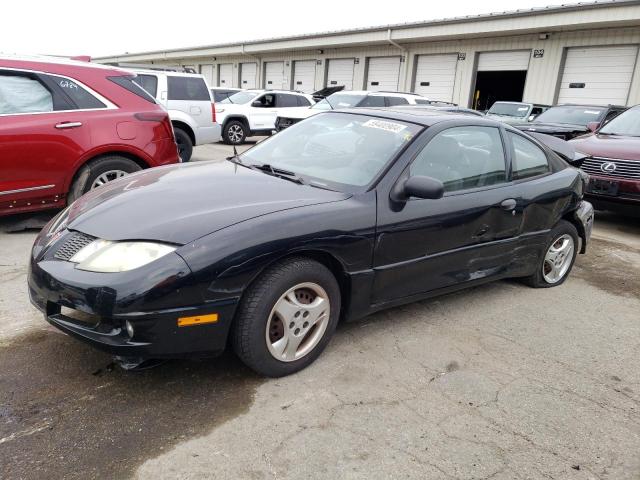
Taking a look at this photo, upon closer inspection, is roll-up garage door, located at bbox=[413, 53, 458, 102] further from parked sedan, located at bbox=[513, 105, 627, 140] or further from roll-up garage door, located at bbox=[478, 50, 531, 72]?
parked sedan, located at bbox=[513, 105, 627, 140]

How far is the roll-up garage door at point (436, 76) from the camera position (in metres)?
20.4

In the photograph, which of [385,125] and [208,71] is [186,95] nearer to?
[385,125]

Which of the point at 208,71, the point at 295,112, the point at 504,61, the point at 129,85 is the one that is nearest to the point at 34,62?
the point at 129,85

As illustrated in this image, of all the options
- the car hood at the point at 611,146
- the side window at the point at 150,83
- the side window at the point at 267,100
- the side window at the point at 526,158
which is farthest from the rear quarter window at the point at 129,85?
the side window at the point at 267,100

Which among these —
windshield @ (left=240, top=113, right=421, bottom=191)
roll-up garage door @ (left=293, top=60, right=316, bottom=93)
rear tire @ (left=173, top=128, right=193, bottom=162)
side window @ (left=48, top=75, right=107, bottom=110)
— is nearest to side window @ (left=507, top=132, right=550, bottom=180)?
Result: windshield @ (left=240, top=113, right=421, bottom=191)

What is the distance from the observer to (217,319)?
8.37 feet

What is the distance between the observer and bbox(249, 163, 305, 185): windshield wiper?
3.33 m

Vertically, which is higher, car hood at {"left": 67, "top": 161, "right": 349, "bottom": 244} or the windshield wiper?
the windshield wiper

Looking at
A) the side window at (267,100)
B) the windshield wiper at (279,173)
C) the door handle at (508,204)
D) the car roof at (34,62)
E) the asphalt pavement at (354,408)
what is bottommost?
the asphalt pavement at (354,408)

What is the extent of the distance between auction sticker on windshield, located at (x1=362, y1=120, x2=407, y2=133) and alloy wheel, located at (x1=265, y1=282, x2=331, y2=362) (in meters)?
1.32

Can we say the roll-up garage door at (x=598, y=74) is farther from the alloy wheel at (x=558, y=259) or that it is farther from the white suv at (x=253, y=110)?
the alloy wheel at (x=558, y=259)

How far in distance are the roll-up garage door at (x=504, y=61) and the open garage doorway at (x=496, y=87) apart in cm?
96

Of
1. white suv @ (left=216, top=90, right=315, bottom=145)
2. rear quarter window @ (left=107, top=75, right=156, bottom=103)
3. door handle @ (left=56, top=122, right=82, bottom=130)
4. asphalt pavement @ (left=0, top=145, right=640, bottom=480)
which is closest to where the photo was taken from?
asphalt pavement @ (left=0, top=145, right=640, bottom=480)

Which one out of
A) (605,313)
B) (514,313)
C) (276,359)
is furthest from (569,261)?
(276,359)
